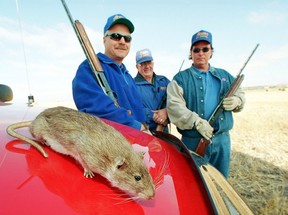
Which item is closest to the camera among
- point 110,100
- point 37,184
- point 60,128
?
point 37,184

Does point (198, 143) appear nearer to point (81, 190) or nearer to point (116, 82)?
point (116, 82)

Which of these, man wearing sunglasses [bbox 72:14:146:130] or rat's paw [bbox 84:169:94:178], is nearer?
rat's paw [bbox 84:169:94:178]

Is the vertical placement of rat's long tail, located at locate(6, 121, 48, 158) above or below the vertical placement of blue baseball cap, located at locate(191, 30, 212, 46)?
below

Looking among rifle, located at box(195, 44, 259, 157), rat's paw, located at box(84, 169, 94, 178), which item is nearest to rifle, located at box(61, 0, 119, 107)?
rat's paw, located at box(84, 169, 94, 178)

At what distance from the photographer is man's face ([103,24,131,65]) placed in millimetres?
3227

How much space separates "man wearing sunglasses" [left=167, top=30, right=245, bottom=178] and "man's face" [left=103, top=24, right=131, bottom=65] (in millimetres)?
1099

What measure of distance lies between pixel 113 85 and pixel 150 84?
222 cm

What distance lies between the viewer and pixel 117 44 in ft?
10.6

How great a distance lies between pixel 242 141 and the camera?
28.9 feet

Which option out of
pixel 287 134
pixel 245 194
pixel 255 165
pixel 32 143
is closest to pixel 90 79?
pixel 32 143

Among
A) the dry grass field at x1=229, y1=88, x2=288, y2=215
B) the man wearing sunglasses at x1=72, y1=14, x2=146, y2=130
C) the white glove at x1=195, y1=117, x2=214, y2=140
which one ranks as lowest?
the dry grass field at x1=229, y1=88, x2=288, y2=215

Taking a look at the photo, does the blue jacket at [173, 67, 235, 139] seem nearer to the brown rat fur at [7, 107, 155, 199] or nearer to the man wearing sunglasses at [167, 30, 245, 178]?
the man wearing sunglasses at [167, 30, 245, 178]

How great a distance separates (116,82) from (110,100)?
1.66 feet

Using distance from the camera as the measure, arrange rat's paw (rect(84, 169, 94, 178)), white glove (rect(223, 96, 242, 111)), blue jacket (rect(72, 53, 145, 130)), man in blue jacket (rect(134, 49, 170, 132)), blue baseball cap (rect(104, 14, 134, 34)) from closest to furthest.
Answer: rat's paw (rect(84, 169, 94, 178)) → blue jacket (rect(72, 53, 145, 130)) → blue baseball cap (rect(104, 14, 134, 34)) → white glove (rect(223, 96, 242, 111)) → man in blue jacket (rect(134, 49, 170, 132))
